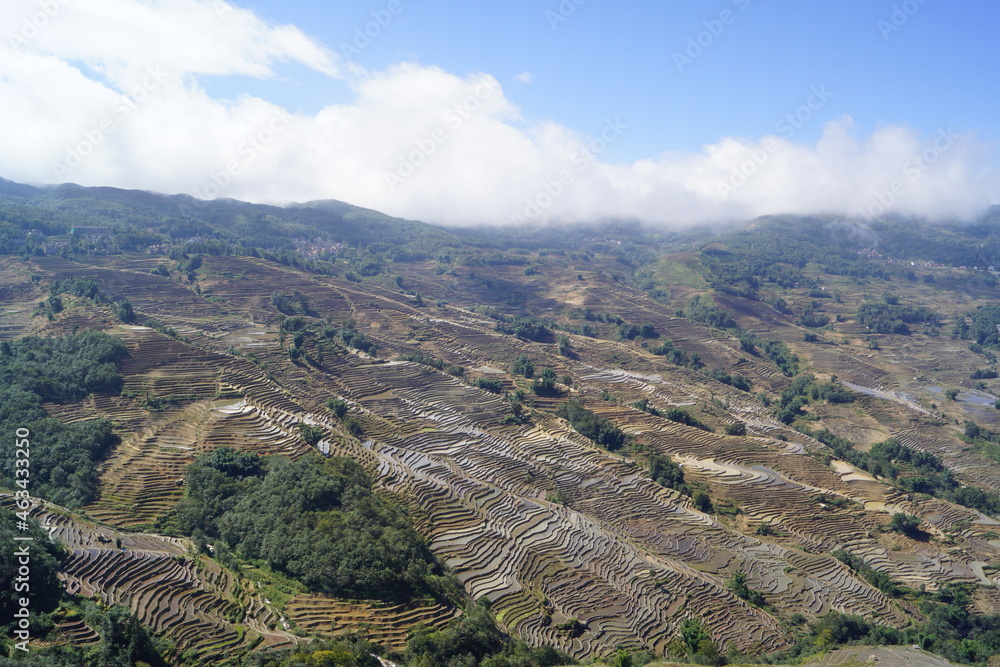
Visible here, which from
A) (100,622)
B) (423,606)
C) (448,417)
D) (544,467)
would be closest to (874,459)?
(544,467)

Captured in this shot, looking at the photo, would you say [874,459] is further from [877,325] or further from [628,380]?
[877,325]

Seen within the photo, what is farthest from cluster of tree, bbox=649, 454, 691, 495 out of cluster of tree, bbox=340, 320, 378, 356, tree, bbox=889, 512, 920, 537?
cluster of tree, bbox=340, 320, 378, 356

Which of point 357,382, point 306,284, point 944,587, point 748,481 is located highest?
point 306,284

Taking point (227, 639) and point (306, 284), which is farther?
point (306, 284)

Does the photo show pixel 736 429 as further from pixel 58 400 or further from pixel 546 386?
pixel 58 400

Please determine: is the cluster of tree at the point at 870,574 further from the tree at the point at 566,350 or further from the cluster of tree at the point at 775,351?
the cluster of tree at the point at 775,351

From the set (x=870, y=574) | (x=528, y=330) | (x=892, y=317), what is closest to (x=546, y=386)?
(x=528, y=330)

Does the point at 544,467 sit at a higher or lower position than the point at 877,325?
lower

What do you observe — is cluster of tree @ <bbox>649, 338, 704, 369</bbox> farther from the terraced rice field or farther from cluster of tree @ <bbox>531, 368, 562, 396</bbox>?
cluster of tree @ <bbox>531, 368, 562, 396</bbox>
